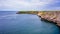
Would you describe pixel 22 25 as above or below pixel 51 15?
below

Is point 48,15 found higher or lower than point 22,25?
higher

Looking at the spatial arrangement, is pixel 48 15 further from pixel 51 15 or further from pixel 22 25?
pixel 22 25

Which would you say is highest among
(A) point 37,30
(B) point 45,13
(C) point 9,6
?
(C) point 9,6

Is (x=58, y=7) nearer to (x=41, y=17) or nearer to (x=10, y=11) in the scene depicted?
(x=41, y=17)

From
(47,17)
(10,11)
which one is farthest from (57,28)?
(10,11)

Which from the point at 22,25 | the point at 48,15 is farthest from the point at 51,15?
the point at 22,25

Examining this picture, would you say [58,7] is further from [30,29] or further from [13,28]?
[13,28]

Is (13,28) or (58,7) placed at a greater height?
(58,7)
